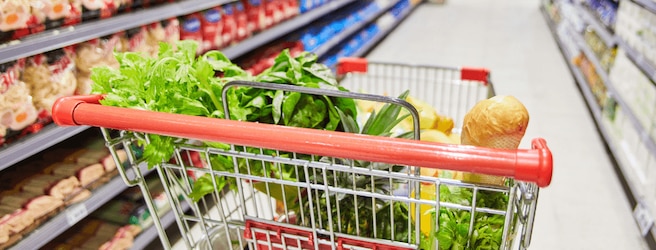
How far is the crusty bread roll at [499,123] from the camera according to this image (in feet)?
3.06

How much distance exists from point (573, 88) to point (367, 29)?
2.19 meters

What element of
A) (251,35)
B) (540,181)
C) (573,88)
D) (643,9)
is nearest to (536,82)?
(573,88)

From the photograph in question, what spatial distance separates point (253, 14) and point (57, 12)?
56.3 inches

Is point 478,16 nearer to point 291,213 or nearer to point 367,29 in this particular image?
point 367,29

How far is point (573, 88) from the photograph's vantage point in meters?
4.11

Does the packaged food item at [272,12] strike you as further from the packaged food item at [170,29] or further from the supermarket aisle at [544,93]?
the supermarket aisle at [544,93]

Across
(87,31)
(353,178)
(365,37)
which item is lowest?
(365,37)

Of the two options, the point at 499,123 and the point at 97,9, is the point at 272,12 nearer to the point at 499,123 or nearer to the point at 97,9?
the point at 97,9

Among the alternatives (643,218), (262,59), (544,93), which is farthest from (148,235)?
(544,93)

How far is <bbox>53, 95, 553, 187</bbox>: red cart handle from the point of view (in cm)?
75

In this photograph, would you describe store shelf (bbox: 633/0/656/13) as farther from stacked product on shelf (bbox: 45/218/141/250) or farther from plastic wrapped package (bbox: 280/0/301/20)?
stacked product on shelf (bbox: 45/218/141/250)

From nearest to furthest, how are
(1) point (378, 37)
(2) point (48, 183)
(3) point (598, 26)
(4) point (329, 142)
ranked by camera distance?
(4) point (329, 142) < (2) point (48, 183) < (3) point (598, 26) < (1) point (378, 37)

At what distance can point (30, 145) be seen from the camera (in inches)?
58.5

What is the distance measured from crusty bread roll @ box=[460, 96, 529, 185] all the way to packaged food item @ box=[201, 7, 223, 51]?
174cm
